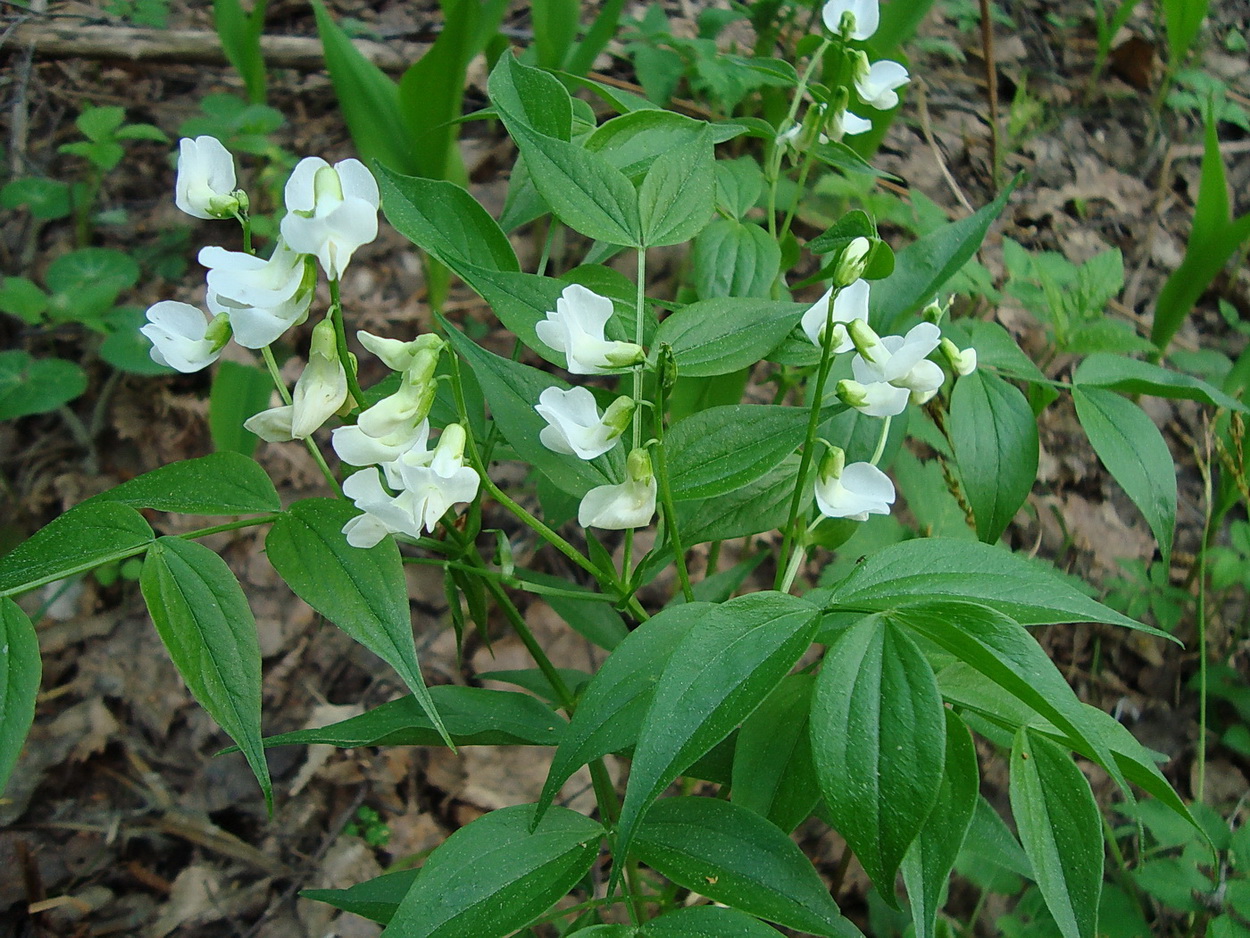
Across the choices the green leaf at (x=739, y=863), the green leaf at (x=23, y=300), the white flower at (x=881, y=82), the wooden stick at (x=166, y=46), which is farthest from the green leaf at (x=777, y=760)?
the wooden stick at (x=166, y=46)

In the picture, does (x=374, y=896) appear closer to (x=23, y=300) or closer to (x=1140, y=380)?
(x=1140, y=380)

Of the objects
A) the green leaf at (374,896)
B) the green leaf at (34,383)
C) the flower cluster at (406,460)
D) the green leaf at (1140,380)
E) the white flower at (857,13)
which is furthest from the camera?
the green leaf at (34,383)

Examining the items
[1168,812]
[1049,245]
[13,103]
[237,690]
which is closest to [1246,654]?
[1168,812]

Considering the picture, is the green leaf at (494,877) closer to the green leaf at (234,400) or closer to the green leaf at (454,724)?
the green leaf at (454,724)

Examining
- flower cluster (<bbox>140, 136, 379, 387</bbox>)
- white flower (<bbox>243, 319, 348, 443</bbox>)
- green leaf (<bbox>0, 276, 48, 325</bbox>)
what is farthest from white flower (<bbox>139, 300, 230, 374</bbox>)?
green leaf (<bbox>0, 276, 48, 325</bbox>)

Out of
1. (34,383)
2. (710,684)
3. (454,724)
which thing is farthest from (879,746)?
(34,383)

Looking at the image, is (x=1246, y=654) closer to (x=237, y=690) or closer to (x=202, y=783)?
(x=237, y=690)

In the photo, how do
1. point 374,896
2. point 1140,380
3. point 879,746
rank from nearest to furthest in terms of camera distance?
point 879,746 < point 374,896 < point 1140,380
